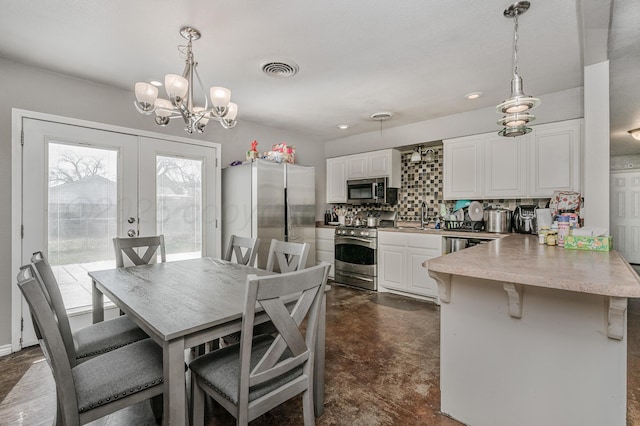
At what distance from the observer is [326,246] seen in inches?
193

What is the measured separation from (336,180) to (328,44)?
2968mm

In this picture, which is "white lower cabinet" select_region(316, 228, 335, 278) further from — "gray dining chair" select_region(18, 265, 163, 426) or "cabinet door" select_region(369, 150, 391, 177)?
"gray dining chair" select_region(18, 265, 163, 426)

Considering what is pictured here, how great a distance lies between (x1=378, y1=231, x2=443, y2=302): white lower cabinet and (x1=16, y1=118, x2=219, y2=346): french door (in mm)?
2441

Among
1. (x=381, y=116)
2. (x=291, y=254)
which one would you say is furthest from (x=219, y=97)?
(x=381, y=116)

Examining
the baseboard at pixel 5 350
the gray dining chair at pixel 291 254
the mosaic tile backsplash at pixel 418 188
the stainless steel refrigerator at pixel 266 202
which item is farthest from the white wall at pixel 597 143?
the baseboard at pixel 5 350

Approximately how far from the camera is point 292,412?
1709mm

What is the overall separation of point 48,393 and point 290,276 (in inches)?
78.4

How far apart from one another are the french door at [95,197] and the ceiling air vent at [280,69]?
4.73 ft

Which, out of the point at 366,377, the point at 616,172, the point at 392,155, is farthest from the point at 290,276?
the point at 616,172

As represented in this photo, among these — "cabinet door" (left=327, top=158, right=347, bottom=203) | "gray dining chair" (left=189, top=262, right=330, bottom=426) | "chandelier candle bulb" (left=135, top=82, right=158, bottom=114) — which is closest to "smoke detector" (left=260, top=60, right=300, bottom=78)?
"chandelier candle bulb" (left=135, top=82, right=158, bottom=114)

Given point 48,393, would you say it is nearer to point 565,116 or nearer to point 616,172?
point 565,116

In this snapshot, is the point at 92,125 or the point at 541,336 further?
the point at 92,125

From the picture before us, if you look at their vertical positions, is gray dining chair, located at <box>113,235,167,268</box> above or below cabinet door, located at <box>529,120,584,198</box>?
below

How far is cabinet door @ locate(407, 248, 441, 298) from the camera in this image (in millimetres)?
3686
